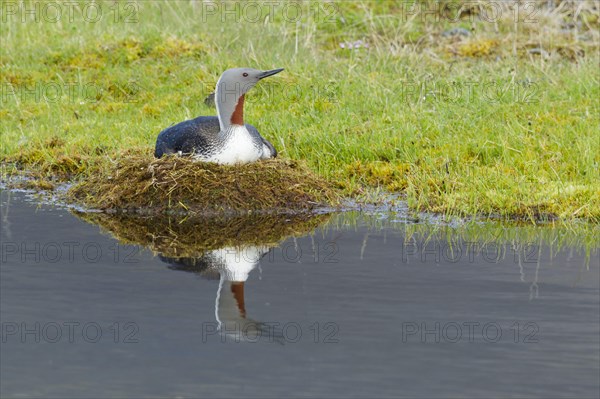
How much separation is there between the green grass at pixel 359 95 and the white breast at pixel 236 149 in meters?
1.27

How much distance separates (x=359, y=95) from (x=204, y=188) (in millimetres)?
3875

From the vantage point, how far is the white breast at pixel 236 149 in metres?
9.79

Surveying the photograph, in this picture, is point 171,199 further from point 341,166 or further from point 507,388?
point 507,388

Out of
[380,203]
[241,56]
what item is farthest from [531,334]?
[241,56]

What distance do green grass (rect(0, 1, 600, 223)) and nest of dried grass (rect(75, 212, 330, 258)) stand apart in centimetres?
127

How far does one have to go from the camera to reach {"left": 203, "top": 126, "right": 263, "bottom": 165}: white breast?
979cm
